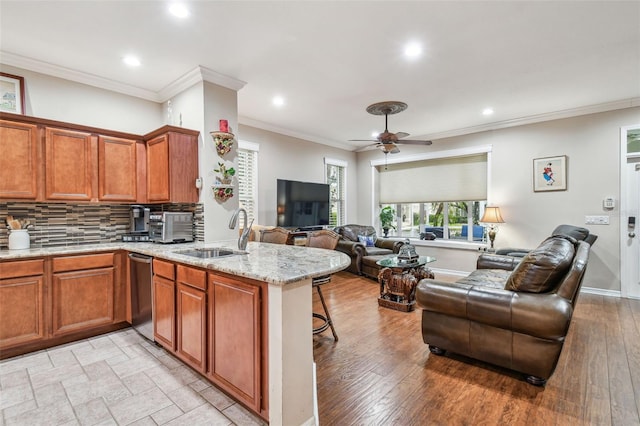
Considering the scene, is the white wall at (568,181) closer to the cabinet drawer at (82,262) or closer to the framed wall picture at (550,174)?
the framed wall picture at (550,174)

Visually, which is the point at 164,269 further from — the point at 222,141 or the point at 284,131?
the point at 284,131

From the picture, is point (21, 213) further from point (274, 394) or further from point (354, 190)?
point (354, 190)

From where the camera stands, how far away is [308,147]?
627 centimetres

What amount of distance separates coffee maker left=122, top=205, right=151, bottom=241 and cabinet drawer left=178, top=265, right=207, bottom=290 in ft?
4.63

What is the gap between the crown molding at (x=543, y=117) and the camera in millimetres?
4348

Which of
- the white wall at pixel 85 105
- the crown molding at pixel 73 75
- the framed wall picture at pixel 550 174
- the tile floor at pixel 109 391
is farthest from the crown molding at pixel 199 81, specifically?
the framed wall picture at pixel 550 174

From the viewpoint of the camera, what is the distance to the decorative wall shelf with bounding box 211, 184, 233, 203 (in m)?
3.40

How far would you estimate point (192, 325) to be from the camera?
224cm

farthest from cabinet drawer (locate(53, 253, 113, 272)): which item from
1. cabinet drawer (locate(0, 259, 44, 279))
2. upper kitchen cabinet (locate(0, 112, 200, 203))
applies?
upper kitchen cabinet (locate(0, 112, 200, 203))

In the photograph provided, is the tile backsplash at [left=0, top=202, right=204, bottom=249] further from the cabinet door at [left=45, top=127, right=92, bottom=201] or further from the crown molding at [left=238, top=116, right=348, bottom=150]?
the crown molding at [left=238, top=116, right=348, bottom=150]

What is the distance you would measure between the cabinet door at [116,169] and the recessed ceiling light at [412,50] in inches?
120

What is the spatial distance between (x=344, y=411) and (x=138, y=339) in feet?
7.11

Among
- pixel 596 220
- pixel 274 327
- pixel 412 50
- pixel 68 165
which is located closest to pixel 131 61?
pixel 68 165

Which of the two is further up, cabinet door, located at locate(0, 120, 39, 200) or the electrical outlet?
cabinet door, located at locate(0, 120, 39, 200)
